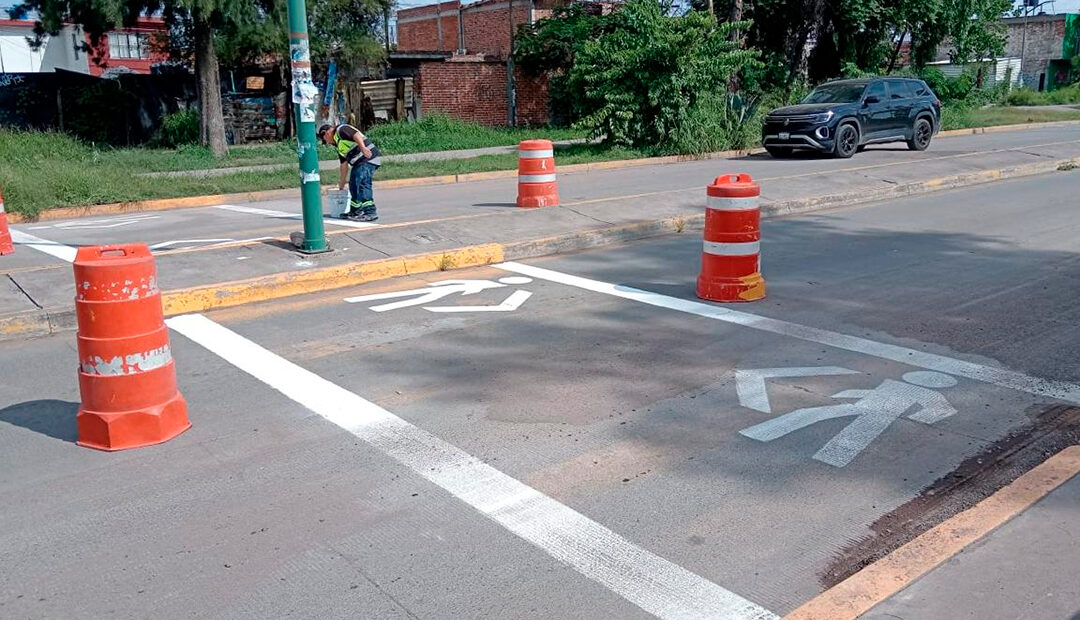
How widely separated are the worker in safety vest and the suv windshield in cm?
1408

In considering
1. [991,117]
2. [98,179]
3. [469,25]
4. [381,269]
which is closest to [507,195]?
[381,269]

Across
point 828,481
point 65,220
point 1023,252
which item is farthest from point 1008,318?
point 65,220

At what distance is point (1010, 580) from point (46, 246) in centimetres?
1165

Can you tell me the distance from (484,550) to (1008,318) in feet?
18.6

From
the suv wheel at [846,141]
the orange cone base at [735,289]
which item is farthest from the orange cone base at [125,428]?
the suv wheel at [846,141]

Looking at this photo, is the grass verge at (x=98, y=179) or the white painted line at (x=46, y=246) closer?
the white painted line at (x=46, y=246)

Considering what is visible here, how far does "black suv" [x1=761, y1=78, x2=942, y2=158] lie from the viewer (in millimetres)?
22266

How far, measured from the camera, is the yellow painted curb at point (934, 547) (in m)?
3.68

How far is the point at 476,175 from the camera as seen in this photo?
20719 millimetres

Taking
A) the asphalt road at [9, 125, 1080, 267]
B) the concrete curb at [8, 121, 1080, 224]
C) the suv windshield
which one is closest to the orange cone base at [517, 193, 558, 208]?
the asphalt road at [9, 125, 1080, 267]

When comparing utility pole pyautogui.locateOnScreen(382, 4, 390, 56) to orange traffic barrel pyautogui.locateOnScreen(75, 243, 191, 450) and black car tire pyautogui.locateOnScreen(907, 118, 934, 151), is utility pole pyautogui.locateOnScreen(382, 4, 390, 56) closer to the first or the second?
black car tire pyautogui.locateOnScreen(907, 118, 934, 151)

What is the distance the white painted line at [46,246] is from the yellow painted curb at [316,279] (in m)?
2.74

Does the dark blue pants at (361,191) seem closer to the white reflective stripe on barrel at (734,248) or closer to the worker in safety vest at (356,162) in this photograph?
the worker in safety vest at (356,162)

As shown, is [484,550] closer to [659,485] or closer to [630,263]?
[659,485]
